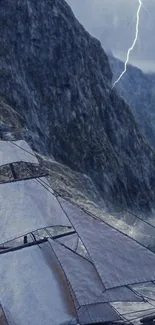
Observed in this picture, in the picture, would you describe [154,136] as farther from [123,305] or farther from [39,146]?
[123,305]

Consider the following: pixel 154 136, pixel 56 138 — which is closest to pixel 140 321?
pixel 56 138

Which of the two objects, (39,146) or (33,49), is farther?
(33,49)

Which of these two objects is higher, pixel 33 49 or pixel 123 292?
pixel 33 49

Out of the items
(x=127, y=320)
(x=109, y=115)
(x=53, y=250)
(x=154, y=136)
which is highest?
(x=154, y=136)

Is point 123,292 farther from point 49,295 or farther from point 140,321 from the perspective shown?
point 49,295

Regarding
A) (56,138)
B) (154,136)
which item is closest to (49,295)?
(56,138)

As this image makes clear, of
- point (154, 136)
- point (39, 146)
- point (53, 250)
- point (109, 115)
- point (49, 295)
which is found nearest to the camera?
point (49, 295)

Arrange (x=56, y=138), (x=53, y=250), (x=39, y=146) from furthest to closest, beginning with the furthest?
(x=56, y=138)
(x=39, y=146)
(x=53, y=250)
